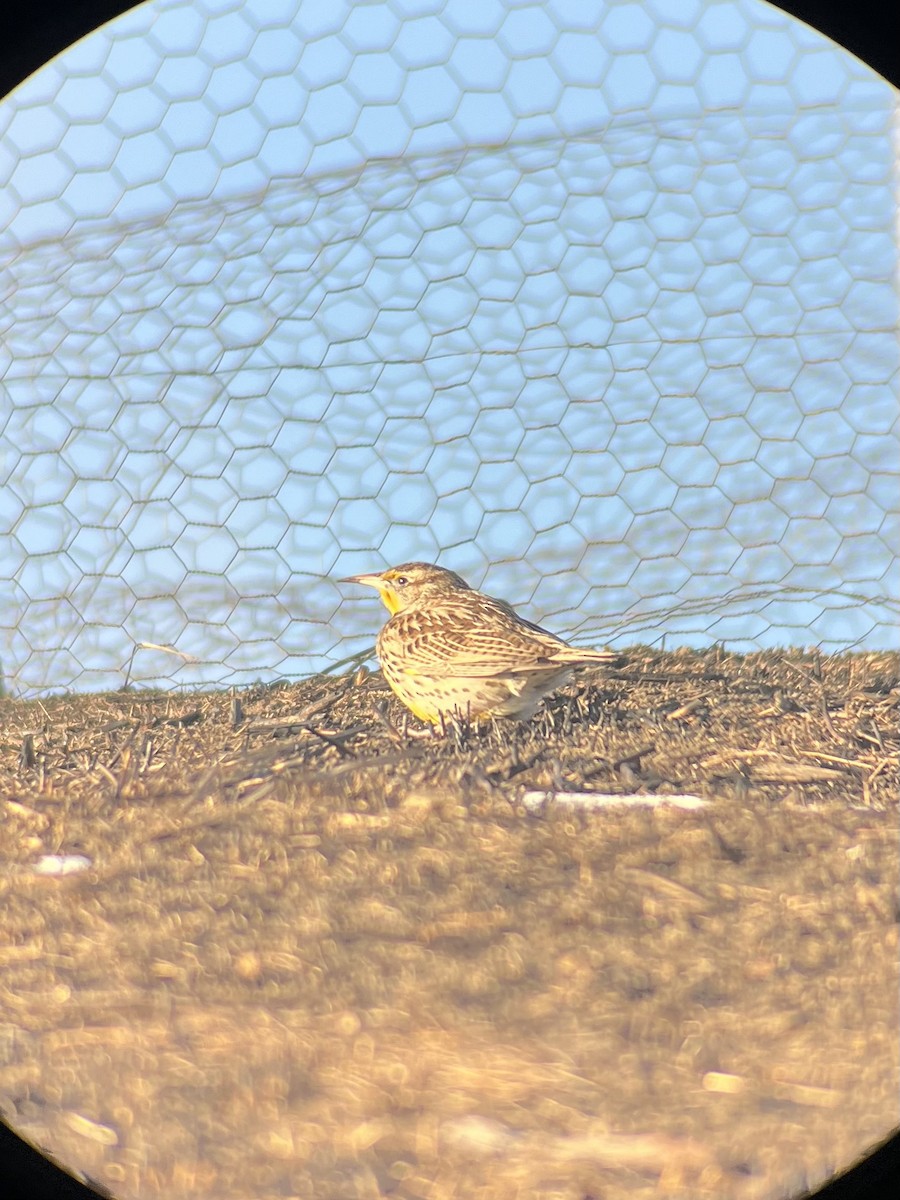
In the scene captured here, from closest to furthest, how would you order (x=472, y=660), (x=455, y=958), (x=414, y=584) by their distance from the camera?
(x=455, y=958) < (x=472, y=660) < (x=414, y=584)

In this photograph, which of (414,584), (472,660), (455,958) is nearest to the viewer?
(455,958)

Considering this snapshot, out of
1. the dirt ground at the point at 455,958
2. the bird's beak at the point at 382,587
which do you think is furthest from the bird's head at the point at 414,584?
the dirt ground at the point at 455,958

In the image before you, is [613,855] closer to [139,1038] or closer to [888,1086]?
[888,1086]

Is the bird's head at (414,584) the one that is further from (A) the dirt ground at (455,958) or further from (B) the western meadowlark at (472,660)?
(A) the dirt ground at (455,958)

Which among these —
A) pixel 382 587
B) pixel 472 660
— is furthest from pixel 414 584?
pixel 472 660

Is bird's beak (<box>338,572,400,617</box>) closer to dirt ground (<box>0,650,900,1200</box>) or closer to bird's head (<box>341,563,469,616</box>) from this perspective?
bird's head (<box>341,563,469,616</box>)

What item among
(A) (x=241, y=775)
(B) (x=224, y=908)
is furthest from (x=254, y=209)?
(B) (x=224, y=908)

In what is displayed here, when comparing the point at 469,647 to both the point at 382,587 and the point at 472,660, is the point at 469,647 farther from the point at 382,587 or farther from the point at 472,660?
the point at 382,587
